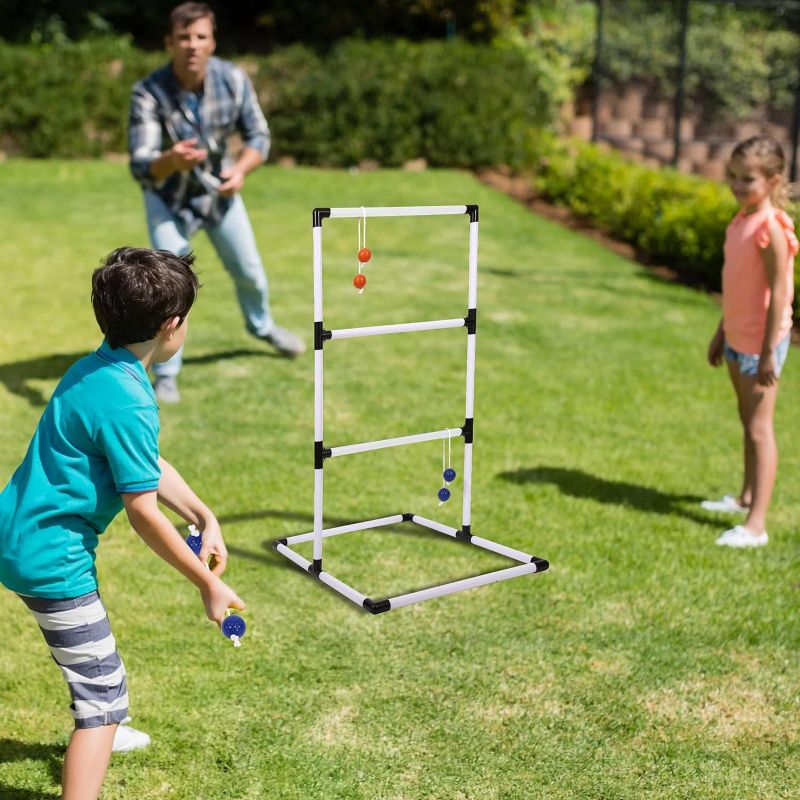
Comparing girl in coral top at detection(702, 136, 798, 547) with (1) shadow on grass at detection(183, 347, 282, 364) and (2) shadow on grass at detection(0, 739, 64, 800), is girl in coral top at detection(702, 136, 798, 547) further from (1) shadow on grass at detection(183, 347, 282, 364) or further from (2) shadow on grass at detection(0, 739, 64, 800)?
(1) shadow on grass at detection(183, 347, 282, 364)

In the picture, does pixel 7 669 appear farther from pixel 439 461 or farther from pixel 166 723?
pixel 439 461

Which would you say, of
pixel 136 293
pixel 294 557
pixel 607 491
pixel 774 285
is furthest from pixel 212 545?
pixel 607 491

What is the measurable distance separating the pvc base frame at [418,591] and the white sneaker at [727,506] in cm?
141

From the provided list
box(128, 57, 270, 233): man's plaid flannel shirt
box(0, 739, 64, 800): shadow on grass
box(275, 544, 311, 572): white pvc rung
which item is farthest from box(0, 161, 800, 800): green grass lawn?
box(128, 57, 270, 233): man's plaid flannel shirt

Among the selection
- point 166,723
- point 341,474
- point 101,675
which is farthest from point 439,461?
point 101,675

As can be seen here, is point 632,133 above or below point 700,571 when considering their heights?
above

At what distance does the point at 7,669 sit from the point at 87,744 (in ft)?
4.13

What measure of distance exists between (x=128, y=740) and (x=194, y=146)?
3960 millimetres

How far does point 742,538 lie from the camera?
510 cm

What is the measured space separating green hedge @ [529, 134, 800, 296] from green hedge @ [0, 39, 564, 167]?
1.44m

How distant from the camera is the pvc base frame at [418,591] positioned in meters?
3.84

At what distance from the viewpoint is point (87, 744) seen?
2.70 metres

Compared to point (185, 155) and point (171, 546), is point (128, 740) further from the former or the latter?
point (185, 155)

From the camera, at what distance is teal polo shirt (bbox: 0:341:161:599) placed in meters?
2.57
